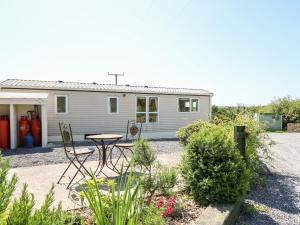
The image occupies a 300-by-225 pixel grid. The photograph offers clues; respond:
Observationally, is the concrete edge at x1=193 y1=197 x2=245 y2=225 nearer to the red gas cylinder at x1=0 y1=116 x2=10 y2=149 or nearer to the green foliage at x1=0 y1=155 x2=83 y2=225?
the green foliage at x1=0 y1=155 x2=83 y2=225

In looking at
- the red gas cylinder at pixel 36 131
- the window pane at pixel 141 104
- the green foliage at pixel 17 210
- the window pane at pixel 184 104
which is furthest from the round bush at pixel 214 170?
the window pane at pixel 184 104

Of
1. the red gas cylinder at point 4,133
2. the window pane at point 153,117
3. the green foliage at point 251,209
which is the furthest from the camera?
the window pane at point 153,117

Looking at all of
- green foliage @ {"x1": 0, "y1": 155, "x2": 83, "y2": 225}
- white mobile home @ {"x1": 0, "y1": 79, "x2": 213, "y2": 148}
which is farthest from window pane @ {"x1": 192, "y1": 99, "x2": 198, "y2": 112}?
green foliage @ {"x1": 0, "y1": 155, "x2": 83, "y2": 225}

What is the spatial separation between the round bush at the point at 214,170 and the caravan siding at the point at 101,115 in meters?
9.22

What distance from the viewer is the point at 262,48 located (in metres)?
11.1

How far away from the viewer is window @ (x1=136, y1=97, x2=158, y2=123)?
522 inches

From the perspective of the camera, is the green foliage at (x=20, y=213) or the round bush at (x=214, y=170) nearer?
the green foliage at (x=20, y=213)

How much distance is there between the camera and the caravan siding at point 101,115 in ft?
37.4

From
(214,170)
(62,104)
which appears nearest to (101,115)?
(62,104)

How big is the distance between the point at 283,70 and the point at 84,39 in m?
12.5

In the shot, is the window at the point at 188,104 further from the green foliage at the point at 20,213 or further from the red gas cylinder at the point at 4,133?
the green foliage at the point at 20,213

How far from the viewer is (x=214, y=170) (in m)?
3.31

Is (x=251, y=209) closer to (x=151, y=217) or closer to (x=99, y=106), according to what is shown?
(x=151, y=217)

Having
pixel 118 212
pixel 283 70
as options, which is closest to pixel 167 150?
pixel 118 212
